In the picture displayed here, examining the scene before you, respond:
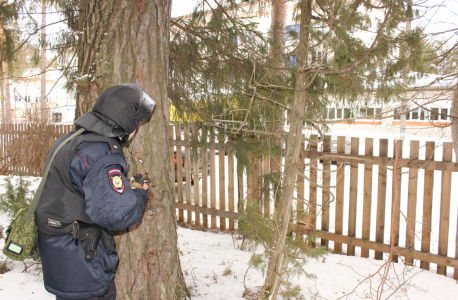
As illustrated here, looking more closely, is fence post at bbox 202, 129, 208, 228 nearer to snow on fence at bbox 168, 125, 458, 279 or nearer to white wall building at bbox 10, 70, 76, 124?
snow on fence at bbox 168, 125, 458, 279

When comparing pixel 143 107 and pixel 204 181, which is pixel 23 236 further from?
pixel 204 181

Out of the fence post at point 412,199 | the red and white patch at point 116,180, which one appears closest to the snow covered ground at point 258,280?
the fence post at point 412,199

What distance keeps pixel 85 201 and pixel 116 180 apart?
272 mm

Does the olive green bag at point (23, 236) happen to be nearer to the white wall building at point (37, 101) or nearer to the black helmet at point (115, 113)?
the black helmet at point (115, 113)

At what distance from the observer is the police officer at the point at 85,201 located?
5.06 ft

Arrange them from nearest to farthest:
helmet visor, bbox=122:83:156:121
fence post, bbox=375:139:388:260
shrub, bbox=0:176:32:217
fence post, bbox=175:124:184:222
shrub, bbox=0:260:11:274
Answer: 1. helmet visor, bbox=122:83:156:121
2. shrub, bbox=0:260:11:274
3. shrub, bbox=0:176:32:217
4. fence post, bbox=375:139:388:260
5. fence post, bbox=175:124:184:222

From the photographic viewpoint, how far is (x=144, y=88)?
2.25m

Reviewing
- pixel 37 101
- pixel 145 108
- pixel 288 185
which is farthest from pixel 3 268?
pixel 37 101

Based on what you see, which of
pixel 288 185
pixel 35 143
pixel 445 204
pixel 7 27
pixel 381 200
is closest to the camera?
pixel 288 185

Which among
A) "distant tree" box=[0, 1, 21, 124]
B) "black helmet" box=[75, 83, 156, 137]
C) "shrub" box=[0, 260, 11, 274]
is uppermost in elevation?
"distant tree" box=[0, 1, 21, 124]

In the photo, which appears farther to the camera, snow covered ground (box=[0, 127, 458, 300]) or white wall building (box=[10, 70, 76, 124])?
white wall building (box=[10, 70, 76, 124])

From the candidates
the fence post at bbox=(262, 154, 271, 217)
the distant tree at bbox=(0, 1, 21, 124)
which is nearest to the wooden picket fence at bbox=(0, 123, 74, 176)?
the distant tree at bbox=(0, 1, 21, 124)

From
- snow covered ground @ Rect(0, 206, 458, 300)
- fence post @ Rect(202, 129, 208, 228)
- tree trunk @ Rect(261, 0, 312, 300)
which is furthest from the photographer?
fence post @ Rect(202, 129, 208, 228)

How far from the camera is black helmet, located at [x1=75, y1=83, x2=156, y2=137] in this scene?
1.63 metres
